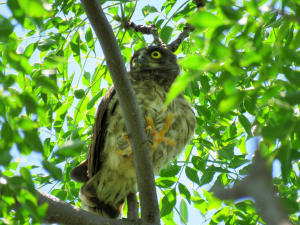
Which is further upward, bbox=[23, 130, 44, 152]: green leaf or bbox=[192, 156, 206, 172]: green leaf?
bbox=[23, 130, 44, 152]: green leaf

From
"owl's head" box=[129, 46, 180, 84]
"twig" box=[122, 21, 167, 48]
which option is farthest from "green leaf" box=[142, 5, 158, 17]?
"owl's head" box=[129, 46, 180, 84]

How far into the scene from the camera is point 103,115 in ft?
10.7

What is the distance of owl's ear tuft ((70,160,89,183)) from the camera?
3.18 meters

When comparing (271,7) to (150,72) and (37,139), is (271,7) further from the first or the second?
(150,72)

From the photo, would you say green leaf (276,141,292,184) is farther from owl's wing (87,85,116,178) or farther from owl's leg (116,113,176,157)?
owl's wing (87,85,116,178)

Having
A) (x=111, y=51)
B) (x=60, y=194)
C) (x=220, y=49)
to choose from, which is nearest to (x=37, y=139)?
(x=220, y=49)

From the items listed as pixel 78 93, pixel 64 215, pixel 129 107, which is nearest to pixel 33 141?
pixel 129 107

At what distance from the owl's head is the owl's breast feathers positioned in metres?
0.40

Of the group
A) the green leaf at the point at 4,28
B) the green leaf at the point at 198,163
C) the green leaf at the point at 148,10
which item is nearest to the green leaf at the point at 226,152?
the green leaf at the point at 198,163

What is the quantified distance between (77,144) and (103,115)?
2141 mm

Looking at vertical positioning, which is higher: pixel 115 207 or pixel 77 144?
pixel 77 144

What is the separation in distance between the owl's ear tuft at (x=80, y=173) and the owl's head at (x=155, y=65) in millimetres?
1173

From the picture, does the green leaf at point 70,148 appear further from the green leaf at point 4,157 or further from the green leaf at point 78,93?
the green leaf at point 78,93

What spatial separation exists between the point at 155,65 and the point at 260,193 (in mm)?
3246
